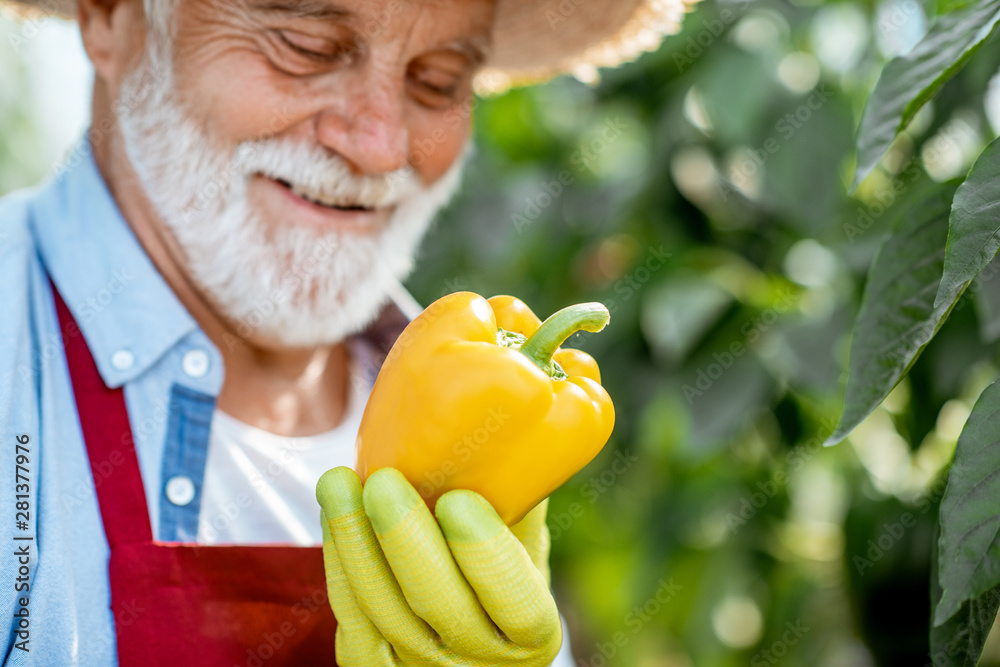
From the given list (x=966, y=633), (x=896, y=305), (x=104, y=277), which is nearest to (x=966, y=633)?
(x=966, y=633)

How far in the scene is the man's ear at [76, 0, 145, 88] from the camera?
40.0 inches

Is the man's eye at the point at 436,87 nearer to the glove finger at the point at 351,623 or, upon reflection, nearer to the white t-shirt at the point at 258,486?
the white t-shirt at the point at 258,486

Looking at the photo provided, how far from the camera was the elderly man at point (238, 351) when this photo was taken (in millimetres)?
676

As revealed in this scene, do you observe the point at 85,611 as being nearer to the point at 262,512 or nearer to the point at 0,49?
the point at 262,512

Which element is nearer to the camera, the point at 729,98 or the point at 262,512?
the point at 262,512

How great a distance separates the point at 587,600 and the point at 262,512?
1.50 meters

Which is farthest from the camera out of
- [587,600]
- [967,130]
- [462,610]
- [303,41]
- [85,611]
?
[587,600]

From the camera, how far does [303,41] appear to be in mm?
933

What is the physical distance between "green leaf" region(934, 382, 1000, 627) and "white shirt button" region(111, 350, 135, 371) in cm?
71

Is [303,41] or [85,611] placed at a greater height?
[303,41]

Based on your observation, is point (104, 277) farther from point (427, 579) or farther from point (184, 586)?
point (427, 579)

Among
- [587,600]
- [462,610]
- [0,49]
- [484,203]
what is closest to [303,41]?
[462,610]

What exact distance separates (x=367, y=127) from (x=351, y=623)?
52 cm

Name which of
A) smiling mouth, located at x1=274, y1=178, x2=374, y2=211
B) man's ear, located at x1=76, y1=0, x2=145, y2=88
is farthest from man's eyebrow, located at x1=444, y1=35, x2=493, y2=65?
man's ear, located at x1=76, y1=0, x2=145, y2=88
